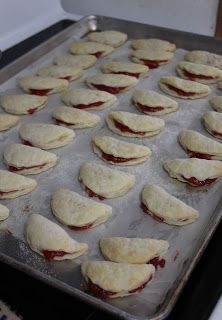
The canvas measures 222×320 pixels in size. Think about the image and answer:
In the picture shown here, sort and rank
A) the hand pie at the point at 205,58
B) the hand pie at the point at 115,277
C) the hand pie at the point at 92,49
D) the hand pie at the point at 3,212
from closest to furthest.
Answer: the hand pie at the point at 115,277, the hand pie at the point at 3,212, the hand pie at the point at 205,58, the hand pie at the point at 92,49

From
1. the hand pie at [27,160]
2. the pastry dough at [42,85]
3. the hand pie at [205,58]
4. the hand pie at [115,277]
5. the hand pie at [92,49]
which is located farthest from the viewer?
the hand pie at [92,49]

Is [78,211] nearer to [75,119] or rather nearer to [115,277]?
[115,277]

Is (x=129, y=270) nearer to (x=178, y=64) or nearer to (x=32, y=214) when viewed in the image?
(x=32, y=214)

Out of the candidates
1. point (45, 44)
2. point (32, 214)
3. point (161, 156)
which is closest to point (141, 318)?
point (32, 214)

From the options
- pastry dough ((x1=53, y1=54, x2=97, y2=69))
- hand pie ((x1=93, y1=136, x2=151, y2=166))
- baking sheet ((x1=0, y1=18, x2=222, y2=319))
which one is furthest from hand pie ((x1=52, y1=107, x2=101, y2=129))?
pastry dough ((x1=53, y1=54, x2=97, y2=69))

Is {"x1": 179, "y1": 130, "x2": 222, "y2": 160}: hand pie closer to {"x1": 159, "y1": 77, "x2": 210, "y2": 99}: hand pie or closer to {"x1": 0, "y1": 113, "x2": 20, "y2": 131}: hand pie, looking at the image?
{"x1": 159, "y1": 77, "x2": 210, "y2": 99}: hand pie

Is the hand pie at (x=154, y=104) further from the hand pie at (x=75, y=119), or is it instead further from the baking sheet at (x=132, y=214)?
the hand pie at (x=75, y=119)

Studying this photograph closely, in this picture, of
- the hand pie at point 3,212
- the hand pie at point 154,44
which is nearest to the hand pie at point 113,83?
the hand pie at point 154,44
